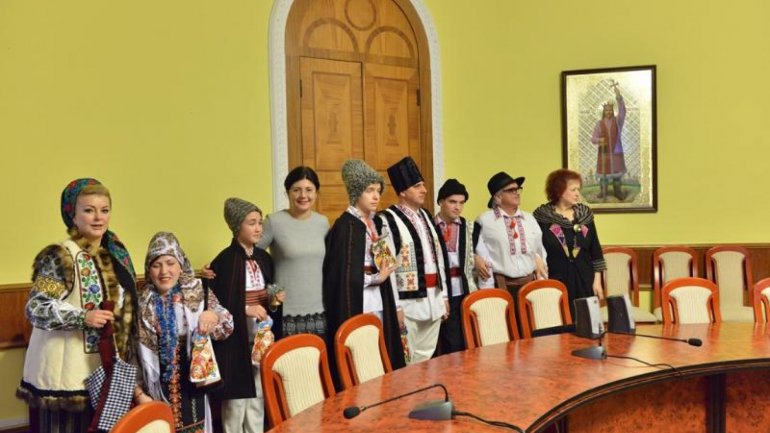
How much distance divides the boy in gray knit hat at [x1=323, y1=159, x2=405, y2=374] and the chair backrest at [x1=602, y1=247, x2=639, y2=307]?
261cm

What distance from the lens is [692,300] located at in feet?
12.8

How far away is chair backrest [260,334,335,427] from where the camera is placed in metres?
2.48

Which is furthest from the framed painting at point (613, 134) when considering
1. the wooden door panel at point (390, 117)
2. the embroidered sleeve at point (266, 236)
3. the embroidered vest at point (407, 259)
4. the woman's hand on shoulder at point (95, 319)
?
the woman's hand on shoulder at point (95, 319)

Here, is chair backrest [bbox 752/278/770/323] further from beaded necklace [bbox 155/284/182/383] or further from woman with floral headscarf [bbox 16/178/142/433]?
woman with floral headscarf [bbox 16/178/142/433]

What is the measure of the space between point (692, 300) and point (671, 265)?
6.92ft

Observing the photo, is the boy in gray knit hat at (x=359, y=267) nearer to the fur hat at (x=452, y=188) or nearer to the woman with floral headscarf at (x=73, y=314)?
the fur hat at (x=452, y=188)

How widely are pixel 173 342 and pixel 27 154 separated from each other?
5.34ft

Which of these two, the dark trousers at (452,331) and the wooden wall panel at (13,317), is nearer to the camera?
the wooden wall panel at (13,317)

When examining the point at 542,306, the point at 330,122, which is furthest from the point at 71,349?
the point at 330,122

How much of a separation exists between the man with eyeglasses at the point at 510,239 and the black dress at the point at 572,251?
0.43 ft

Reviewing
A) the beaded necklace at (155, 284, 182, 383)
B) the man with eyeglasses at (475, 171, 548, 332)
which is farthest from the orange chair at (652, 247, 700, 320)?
the beaded necklace at (155, 284, 182, 383)

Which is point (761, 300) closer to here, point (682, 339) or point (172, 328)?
point (682, 339)

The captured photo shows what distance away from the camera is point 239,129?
4742 millimetres

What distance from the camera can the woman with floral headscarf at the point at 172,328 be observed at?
295 cm
